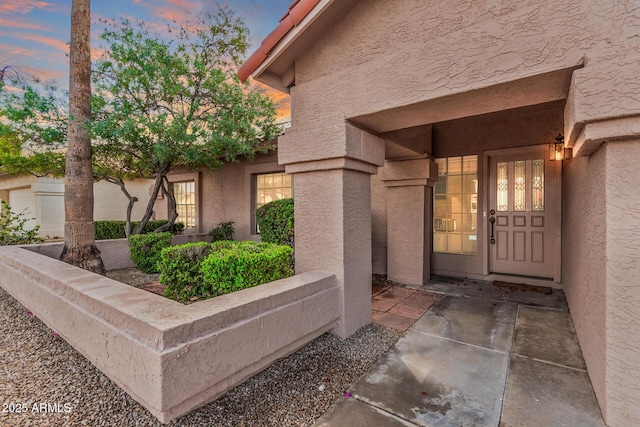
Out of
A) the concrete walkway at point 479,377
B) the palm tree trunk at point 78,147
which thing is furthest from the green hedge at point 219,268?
the palm tree trunk at point 78,147

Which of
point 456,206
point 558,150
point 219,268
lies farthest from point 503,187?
point 219,268

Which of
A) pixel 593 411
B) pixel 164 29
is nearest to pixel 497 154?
pixel 593 411

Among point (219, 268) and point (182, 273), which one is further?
point (182, 273)

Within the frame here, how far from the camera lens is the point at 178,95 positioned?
19.8ft

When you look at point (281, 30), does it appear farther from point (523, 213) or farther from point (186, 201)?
point (186, 201)

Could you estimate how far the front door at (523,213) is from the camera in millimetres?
5449

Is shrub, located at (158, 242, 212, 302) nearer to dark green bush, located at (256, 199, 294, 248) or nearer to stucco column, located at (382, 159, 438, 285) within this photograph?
dark green bush, located at (256, 199, 294, 248)

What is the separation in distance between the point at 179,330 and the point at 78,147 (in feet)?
17.2

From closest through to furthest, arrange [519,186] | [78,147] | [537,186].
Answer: [78,147] → [537,186] → [519,186]

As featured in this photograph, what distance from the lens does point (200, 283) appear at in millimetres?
3730

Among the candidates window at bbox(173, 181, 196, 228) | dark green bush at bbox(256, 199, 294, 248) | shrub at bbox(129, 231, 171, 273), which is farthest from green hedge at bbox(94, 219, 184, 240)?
dark green bush at bbox(256, 199, 294, 248)

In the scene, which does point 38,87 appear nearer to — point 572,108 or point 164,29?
point 164,29

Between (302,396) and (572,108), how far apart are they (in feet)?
10.1

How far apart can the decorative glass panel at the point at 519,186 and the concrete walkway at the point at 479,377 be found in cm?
216
